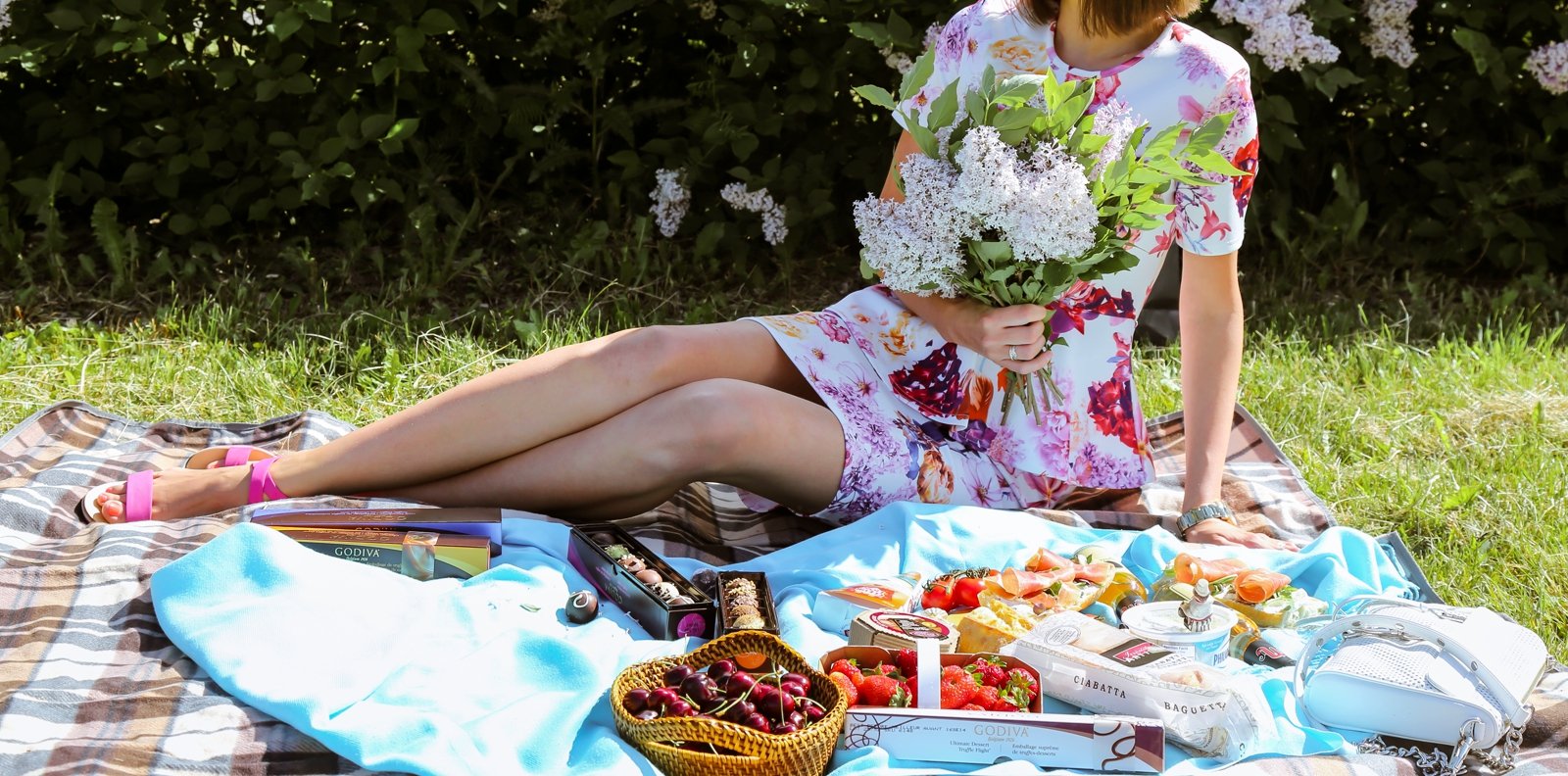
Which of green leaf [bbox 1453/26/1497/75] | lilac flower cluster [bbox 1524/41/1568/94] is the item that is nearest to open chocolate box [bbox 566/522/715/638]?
green leaf [bbox 1453/26/1497/75]

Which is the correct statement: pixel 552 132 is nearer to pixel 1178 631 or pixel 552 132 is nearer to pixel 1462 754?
pixel 1178 631

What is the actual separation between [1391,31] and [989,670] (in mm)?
3321

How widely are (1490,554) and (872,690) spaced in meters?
1.62

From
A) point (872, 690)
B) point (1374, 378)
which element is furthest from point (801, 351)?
point (1374, 378)

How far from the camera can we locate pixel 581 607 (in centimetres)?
230

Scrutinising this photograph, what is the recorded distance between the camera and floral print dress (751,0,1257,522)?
2729 mm

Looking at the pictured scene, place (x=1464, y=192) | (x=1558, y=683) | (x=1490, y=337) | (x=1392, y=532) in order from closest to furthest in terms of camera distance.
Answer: (x=1558, y=683) → (x=1392, y=532) → (x=1490, y=337) → (x=1464, y=192)

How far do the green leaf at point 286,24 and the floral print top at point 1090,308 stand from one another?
2.11m

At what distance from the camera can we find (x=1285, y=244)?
4770 millimetres

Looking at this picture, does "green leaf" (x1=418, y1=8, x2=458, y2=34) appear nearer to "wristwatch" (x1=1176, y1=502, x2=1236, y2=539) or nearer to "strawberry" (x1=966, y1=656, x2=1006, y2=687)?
"wristwatch" (x1=1176, y1=502, x2=1236, y2=539)

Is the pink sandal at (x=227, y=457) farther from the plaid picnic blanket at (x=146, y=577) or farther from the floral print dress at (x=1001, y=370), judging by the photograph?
the floral print dress at (x=1001, y=370)

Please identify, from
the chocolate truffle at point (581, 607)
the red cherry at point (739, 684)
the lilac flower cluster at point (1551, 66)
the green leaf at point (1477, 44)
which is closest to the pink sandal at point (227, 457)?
the chocolate truffle at point (581, 607)

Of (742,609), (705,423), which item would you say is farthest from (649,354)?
(742,609)

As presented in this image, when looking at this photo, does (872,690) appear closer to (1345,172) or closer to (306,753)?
(306,753)
